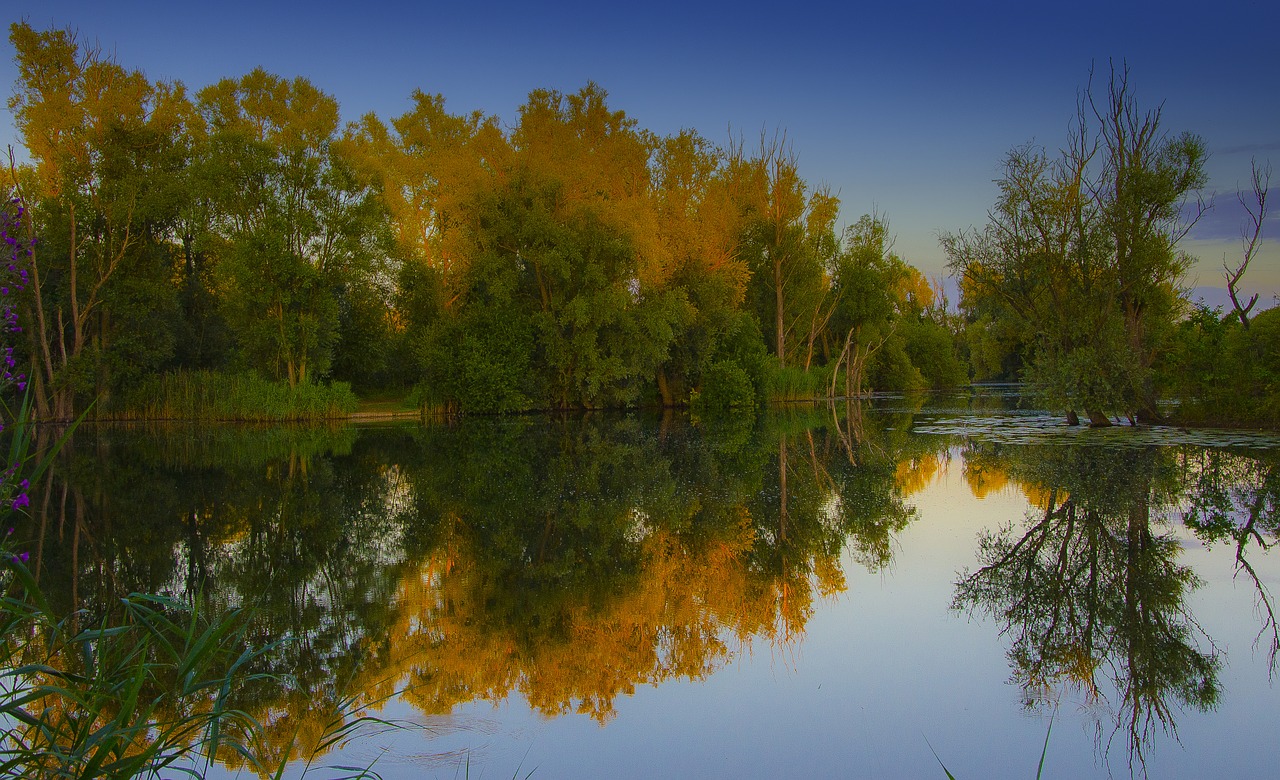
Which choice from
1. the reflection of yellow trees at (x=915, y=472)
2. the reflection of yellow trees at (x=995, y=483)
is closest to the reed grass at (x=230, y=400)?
the reflection of yellow trees at (x=915, y=472)

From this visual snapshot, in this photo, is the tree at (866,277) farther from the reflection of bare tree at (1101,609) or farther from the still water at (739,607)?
the reflection of bare tree at (1101,609)

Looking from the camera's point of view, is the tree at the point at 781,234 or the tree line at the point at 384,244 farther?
the tree at the point at 781,234

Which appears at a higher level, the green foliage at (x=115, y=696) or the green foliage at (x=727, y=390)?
the green foliage at (x=727, y=390)

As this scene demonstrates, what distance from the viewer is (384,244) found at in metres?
27.3

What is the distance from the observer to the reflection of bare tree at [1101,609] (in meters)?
3.98

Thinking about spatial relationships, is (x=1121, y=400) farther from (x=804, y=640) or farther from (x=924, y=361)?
(x=924, y=361)

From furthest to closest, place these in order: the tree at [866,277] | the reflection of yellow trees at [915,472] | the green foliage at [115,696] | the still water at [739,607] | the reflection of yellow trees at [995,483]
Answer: the tree at [866,277] < the reflection of yellow trees at [915,472] < the reflection of yellow trees at [995,483] < the still water at [739,607] < the green foliage at [115,696]

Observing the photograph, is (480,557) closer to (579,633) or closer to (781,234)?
(579,633)

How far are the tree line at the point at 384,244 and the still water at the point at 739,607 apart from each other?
16.2 metres

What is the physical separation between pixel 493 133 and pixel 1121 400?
71.5ft

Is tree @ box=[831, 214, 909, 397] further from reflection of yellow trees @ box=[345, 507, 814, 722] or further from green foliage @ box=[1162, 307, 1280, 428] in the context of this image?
reflection of yellow trees @ box=[345, 507, 814, 722]

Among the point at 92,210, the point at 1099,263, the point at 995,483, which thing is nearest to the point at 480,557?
the point at 995,483

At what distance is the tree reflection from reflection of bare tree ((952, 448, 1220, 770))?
1083 millimetres

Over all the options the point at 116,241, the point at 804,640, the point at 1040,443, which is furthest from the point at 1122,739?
the point at 116,241
